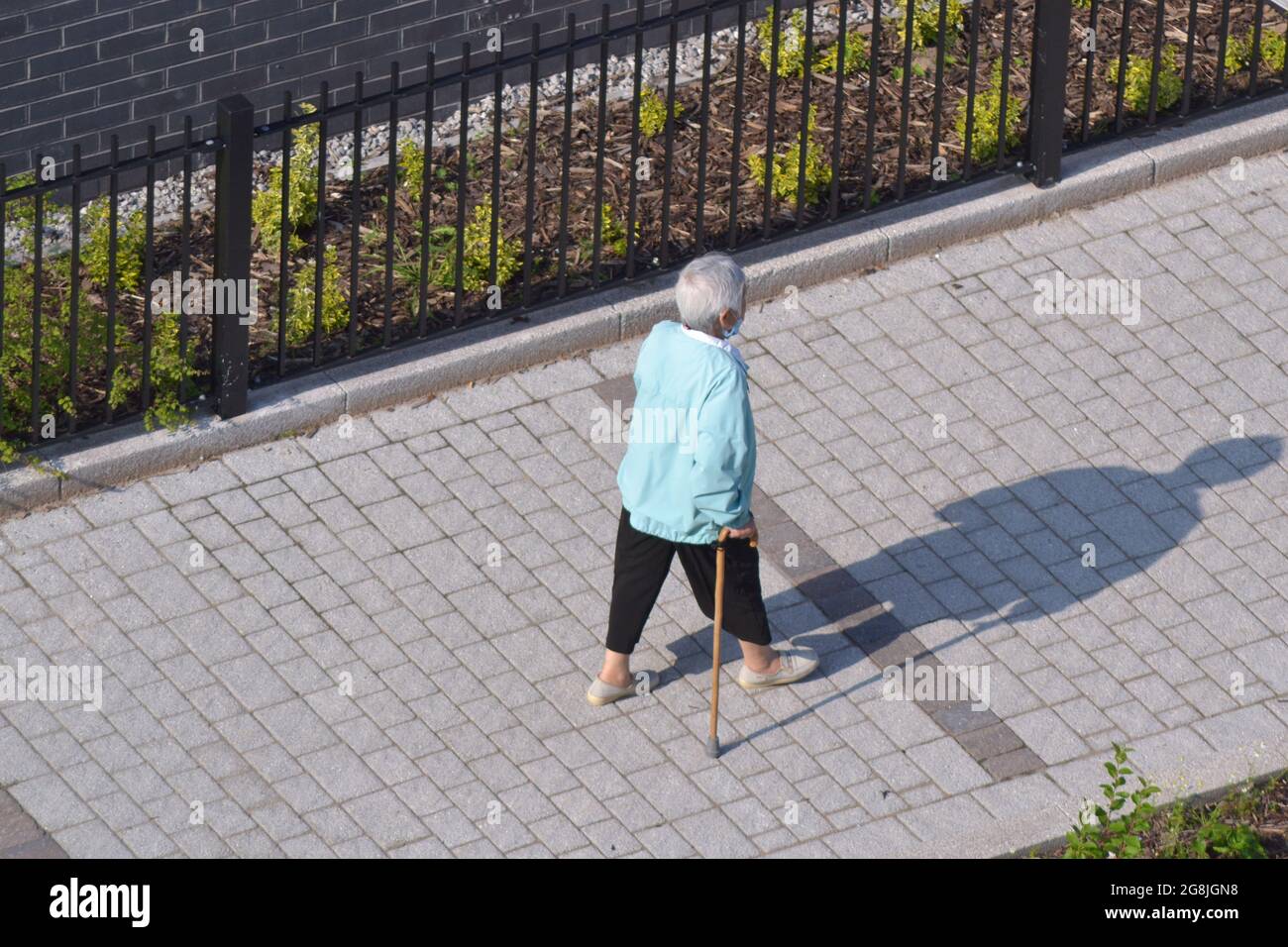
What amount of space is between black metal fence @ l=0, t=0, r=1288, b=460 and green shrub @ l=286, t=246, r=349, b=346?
0.01 m

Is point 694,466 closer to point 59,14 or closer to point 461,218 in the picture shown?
point 461,218

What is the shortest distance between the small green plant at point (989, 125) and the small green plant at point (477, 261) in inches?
85.0

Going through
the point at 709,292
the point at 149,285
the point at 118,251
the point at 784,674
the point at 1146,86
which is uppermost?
the point at 709,292

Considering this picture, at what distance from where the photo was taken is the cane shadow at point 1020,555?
9570mm

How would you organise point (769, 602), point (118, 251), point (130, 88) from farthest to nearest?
point (130, 88), point (118, 251), point (769, 602)

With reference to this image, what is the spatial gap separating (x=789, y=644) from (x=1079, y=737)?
111cm

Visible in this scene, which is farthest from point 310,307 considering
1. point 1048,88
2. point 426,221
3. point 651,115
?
point 1048,88

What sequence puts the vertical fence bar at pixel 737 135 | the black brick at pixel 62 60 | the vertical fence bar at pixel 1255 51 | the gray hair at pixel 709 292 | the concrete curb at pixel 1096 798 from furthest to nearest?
the vertical fence bar at pixel 1255 51
the black brick at pixel 62 60
the vertical fence bar at pixel 737 135
the concrete curb at pixel 1096 798
the gray hair at pixel 709 292

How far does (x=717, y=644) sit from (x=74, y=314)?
288cm

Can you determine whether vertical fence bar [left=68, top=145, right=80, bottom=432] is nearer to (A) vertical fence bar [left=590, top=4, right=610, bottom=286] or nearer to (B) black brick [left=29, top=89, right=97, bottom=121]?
(B) black brick [left=29, top=89, right=97, bottom=121]

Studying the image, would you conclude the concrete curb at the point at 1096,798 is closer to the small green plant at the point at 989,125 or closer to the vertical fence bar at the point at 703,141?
the vertical fence bar at the point at 703,141

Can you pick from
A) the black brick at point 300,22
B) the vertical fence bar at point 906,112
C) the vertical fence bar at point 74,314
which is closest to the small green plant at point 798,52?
the vertical fence bar at point 906,112

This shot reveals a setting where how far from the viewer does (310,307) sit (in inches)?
418

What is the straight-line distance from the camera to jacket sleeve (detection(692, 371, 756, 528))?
27.8 feet
